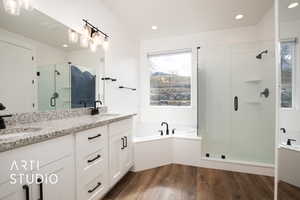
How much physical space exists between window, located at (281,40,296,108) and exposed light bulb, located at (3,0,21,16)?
232 centimetres

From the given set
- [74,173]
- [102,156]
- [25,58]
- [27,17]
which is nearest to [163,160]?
[102,156]

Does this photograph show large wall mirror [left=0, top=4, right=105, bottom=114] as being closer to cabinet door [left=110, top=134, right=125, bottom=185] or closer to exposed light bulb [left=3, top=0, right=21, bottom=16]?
exposed light bulb [left=3, top=0, right=21, bottom=16]

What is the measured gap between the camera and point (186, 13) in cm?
239

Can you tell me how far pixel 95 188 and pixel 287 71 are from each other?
6.69 feet

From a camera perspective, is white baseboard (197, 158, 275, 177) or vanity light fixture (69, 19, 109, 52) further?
white baseboard (197, 158, 275, 177)

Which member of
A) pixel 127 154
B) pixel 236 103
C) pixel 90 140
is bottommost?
pixel 127 154

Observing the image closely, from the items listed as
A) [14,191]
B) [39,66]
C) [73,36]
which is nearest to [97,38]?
[73,36]

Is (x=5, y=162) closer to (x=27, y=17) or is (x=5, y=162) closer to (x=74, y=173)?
(x=74, y=173)

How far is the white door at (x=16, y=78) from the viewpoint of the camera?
1.10m

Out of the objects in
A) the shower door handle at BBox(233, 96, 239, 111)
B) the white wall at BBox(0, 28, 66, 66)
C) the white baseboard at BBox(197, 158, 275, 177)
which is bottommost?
the white baseboard at BBox(197, 158, 275, 177)

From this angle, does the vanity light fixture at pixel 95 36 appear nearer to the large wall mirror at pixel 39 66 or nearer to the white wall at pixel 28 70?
the large wall mirror at pixel 39 66

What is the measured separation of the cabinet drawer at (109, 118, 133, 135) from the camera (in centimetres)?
157

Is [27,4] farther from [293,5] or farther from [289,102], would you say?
[289,102]

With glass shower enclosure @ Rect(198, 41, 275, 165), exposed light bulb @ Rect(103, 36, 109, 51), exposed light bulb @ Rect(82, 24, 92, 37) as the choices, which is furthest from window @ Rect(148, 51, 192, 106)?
exposed light bulb @ Rect(82, 24, 92, 37)
